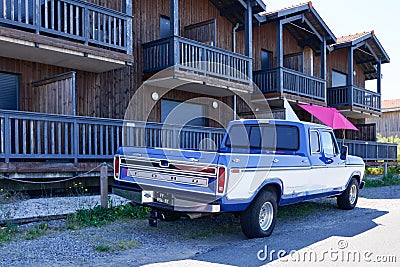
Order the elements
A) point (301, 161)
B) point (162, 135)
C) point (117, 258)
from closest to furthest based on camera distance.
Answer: point (117, 258) < point (301, 161) < point (162, 135)

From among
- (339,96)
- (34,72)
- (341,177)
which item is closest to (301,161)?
(341,177)

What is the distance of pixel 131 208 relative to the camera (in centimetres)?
859

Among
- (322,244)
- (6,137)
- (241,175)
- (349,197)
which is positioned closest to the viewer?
(241,175)

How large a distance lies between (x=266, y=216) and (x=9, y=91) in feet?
25.2

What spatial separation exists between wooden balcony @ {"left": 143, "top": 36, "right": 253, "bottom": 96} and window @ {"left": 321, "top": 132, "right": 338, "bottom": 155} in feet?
16.6

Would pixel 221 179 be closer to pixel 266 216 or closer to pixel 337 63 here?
pixel 266 216

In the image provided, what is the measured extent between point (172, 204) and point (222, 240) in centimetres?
121

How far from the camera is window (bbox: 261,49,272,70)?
19250mm

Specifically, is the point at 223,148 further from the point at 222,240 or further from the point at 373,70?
the point at 373,70

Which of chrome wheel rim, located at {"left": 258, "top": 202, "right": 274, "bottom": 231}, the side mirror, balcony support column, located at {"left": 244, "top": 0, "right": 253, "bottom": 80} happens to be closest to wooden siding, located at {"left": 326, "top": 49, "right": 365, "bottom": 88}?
balcony support column, located at {"left": 244, "top": 0, "right": 253, "bottom": 80}

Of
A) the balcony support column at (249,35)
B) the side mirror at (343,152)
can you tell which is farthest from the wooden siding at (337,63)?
the side mirror at (343,152)

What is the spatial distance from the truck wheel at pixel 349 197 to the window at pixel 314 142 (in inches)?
78.7

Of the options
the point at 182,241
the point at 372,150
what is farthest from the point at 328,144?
the point at 372,150

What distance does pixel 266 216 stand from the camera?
6965 millimetres
